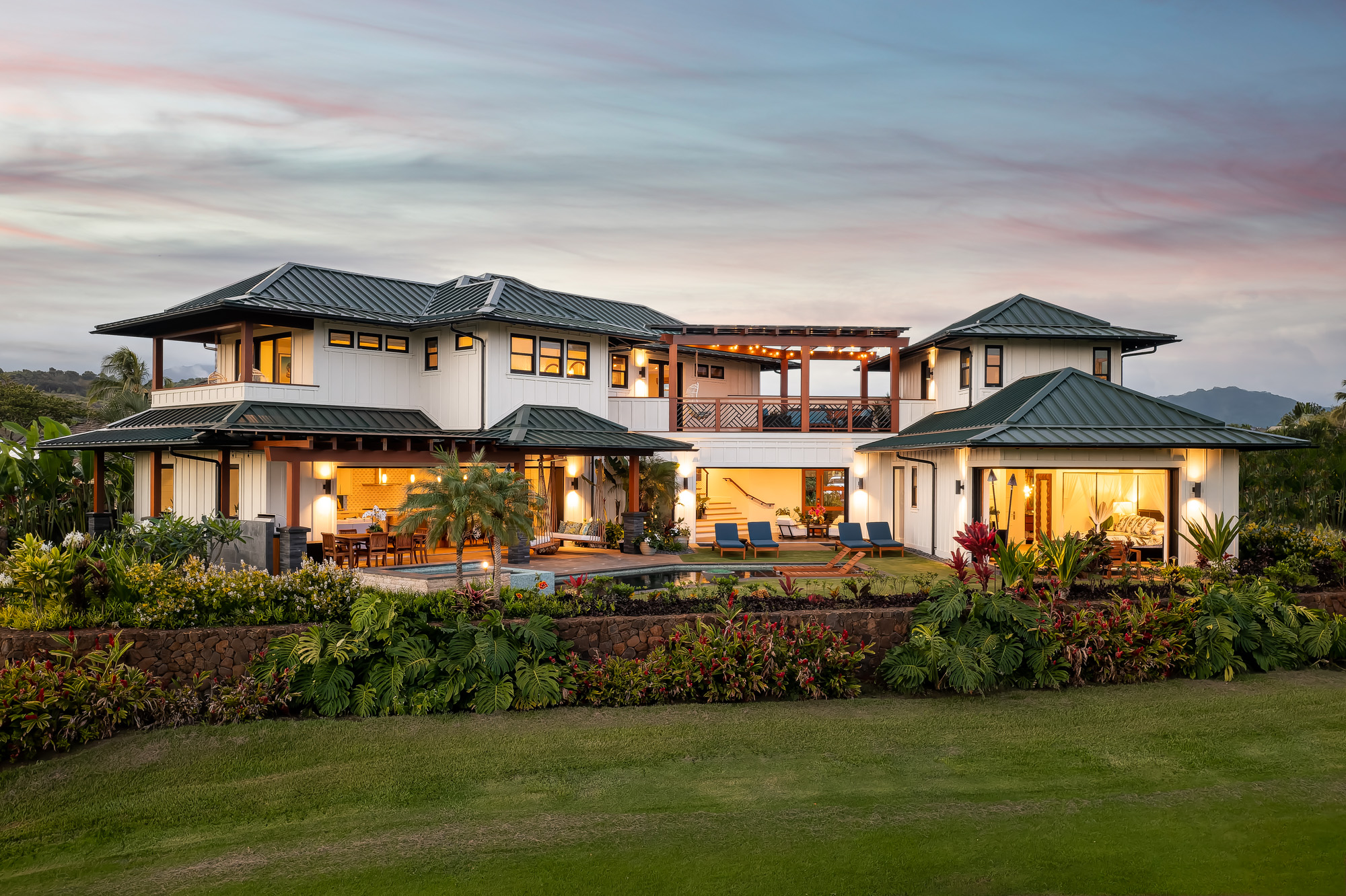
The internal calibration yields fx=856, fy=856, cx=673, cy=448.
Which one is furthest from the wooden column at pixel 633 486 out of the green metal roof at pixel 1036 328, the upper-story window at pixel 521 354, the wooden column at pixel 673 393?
the green metal roof at pixel 1036 328

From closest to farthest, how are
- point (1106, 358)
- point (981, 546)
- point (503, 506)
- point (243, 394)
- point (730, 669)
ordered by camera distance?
point (730, 669), point (981, 546), point (503, 506), point (243, 394), point (1106, 358)

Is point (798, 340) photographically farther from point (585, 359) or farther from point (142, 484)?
point (142, 484)

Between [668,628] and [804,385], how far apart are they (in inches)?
629

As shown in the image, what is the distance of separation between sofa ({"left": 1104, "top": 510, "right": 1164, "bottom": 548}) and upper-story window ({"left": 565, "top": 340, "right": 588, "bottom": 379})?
13826 millimetres

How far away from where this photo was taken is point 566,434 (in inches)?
853

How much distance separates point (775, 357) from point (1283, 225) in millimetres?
14561

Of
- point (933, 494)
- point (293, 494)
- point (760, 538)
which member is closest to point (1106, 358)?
point (933, 494)

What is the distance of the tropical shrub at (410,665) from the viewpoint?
29.9 ft

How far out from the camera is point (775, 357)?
29.6 m

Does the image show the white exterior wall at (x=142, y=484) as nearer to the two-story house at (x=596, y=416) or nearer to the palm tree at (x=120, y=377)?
the two-story house at (x=596, y=416)

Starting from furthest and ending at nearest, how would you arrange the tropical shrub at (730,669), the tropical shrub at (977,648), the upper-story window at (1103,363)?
the upper-story window at (1103,363)
the tropical shrub at (977,648)
the tropical shrub at (730,669)

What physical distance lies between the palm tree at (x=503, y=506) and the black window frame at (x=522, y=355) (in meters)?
10.0

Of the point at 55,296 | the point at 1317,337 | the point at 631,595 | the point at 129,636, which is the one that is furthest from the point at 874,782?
the point at 55,296

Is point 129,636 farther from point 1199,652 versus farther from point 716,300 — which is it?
point 716,300
